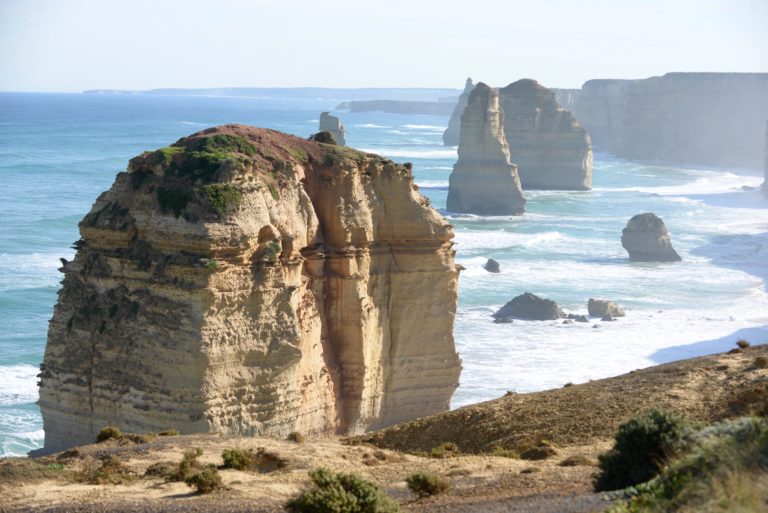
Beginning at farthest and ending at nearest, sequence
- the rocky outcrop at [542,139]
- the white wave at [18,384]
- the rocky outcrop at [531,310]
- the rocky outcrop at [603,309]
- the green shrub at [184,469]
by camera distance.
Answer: the rocky outcrop at [542,139]
the rocky outcrop at [603,309]
the rocky outcrop at [531,310]
the white wave at [18,384]
the green shrub at [184,469]

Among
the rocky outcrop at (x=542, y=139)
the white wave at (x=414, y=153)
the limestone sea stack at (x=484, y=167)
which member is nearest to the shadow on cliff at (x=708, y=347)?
the limestone sea stack at (x=484, y=167)

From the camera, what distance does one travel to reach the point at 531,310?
59188 mm

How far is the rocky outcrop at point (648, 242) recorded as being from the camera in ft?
264

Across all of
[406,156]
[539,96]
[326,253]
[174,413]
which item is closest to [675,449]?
[174,413]

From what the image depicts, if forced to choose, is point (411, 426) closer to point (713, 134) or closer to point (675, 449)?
point (675, 449)

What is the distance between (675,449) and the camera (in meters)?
15.6

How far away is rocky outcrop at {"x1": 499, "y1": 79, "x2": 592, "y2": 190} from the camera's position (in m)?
123

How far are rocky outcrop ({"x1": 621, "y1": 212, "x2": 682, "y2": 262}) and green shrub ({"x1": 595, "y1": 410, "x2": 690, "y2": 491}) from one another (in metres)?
65.8

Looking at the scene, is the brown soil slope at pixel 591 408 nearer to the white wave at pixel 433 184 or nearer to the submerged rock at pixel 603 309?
the submerged rock at pixel 603 309

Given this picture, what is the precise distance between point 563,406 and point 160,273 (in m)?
8.77

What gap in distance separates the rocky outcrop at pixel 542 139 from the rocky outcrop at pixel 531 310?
216 ft

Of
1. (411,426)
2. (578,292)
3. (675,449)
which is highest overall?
(675,449)

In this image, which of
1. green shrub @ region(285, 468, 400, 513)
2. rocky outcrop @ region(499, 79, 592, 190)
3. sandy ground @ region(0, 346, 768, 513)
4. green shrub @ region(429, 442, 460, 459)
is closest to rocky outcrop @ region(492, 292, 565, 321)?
sandy ground @ region(0, 346, 768, 513)

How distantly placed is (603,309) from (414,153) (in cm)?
12199
